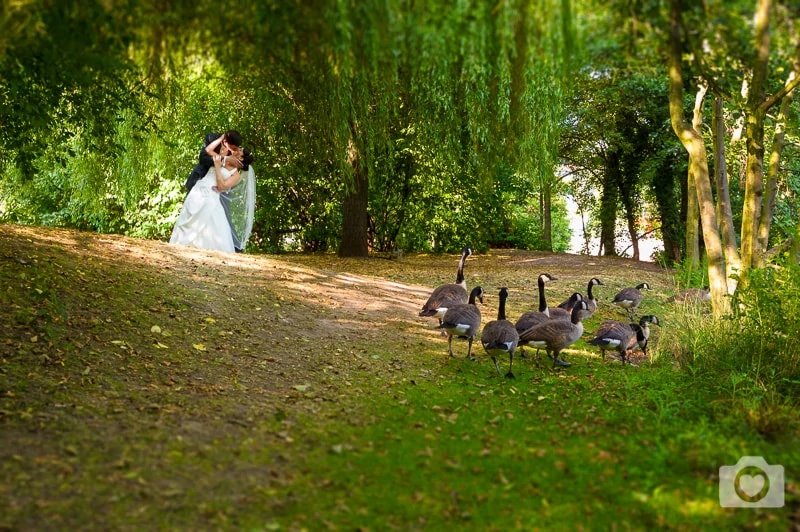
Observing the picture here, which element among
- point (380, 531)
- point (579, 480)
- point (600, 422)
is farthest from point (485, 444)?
point (380, 531)

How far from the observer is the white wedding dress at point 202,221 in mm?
13062

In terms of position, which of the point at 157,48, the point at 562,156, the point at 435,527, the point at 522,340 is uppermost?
the point at 562,156

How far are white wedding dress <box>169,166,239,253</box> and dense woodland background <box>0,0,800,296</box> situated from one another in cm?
134

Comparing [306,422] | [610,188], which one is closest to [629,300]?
[306,422]

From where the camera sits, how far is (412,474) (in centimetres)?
474

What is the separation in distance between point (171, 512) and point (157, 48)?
336 centimetres

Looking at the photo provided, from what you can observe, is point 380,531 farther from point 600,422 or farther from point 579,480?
point 600,422

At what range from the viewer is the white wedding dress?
1306cm

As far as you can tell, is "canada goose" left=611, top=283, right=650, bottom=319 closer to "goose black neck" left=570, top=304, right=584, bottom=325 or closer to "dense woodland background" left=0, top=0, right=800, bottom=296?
"dense woodland background" left=0, top=0, right=800, bottom=296

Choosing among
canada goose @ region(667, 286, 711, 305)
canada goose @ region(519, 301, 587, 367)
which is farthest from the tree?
canada goose @ region(519, 301, 587, 367)

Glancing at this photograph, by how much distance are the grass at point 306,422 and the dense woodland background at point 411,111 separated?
227 cm

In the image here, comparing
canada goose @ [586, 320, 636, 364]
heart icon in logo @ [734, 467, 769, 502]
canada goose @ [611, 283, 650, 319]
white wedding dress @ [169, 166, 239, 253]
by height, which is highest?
white wedding dress @ [169, 166, 239, 253]

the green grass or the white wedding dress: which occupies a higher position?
the white wedding dress

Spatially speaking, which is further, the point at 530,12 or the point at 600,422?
the point at 600,422
